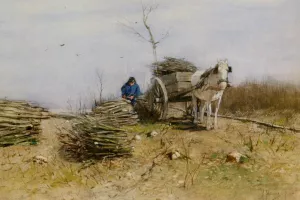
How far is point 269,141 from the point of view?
968 cm

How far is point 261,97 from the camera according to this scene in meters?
13.7

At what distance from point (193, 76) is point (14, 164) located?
4366mm

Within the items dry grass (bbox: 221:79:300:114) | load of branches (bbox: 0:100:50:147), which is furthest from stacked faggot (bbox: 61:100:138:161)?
dry grass (bbox: 221:79:300:114)

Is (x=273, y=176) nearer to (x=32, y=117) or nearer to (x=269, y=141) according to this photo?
(x=269, y=141)

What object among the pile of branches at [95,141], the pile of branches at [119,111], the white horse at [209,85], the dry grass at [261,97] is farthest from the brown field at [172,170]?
the dry grass at [261,97]

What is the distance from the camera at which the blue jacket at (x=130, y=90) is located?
1223 cm

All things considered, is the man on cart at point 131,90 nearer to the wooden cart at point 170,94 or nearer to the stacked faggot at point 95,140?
the wooden cart at point 170,94

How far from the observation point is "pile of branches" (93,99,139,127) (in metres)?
10.7

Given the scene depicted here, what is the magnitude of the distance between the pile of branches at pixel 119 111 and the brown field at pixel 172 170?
565mm

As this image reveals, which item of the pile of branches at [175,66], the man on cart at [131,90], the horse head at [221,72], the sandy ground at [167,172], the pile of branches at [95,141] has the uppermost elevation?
the pile of branches at [175,66]

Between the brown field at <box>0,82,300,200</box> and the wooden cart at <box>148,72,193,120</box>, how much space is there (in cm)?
109

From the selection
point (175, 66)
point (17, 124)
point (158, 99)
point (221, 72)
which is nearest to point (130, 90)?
point (158, 99)

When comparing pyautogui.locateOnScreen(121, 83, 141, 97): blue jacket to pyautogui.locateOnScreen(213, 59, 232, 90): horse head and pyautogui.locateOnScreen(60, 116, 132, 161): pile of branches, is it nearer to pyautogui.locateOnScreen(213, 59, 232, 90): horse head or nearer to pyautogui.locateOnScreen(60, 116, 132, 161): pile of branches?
pyautogui.locateOnScreen(213, 59, 232, 90): horse head

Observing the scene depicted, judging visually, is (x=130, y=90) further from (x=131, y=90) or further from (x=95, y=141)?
(x=95, y=141)
